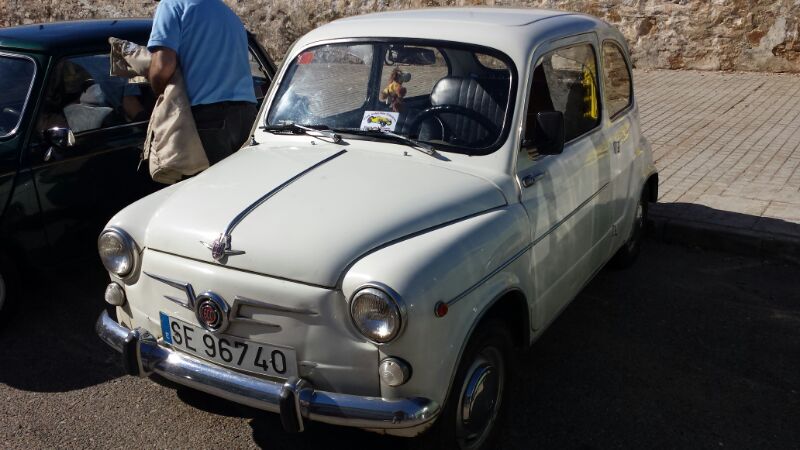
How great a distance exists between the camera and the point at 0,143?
4.49 metres

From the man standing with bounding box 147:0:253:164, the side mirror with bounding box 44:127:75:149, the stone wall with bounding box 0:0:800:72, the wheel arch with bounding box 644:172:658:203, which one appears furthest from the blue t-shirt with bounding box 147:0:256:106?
the stone wall with bounding box 0:0:800:72

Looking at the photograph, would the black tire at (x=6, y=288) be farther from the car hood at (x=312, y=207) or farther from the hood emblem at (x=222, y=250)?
the hood emblem at (x=222, y=250)

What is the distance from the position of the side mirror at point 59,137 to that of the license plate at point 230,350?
188 cm

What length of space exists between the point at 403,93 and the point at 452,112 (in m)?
0.31

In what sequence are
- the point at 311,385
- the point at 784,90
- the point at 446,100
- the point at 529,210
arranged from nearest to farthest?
the point at 311,385 < the point at 529,210 < the point at 446,100 < the point at 784,90

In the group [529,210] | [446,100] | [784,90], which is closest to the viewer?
[529,210]

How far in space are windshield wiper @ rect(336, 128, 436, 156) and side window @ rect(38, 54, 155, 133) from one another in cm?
184

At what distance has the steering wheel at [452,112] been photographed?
365 cm

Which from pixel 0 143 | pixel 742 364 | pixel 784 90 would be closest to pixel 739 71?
pixel 784 90

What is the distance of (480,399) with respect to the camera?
3160 mm

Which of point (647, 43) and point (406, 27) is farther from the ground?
point (406, 27)

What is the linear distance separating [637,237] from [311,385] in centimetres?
320

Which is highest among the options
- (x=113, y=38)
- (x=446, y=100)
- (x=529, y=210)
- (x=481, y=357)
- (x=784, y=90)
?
(x=113, y=38)

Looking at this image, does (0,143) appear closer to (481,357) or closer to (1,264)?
(1,264)
